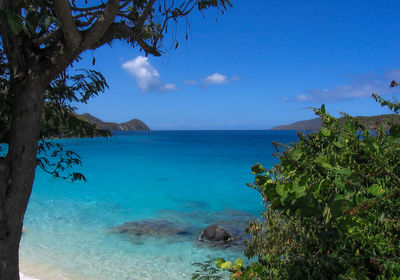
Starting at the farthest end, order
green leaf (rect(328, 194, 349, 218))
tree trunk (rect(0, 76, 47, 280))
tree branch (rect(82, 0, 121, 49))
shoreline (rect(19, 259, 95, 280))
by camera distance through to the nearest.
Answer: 1. shoreline (rect(19, 259, 95, 280))
2. tree branch (rect(82, 0, 121, 49))
3. tree trunk (rect(0, 76, 47, 280))
4. green leaf (rect(328, 194, 349, 218))

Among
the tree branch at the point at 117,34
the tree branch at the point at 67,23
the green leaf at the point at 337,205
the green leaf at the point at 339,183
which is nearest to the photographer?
the green leaf at the point at 337,205

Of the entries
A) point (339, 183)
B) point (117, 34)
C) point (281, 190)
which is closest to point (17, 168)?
point (117, 34)

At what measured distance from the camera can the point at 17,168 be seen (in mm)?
3221

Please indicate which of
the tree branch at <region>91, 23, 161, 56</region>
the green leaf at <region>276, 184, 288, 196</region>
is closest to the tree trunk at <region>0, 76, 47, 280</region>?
the tree branch at <region>91, 23, 161, 56</region>

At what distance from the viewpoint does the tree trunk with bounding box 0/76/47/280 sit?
10.5 feet

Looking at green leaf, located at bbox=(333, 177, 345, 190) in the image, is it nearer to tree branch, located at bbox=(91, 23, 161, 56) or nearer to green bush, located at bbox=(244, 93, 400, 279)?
green bush, located at bbox=(244, 93, 400, 279)

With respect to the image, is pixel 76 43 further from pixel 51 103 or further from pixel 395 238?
pixel 395 238

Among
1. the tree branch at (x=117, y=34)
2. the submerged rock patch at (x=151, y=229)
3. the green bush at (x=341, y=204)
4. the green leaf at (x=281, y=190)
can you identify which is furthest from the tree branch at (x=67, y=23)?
the submerged rock patch at (x=151, y=229)

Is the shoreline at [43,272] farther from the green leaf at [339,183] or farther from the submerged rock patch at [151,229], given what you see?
the green leaf at [339,183]

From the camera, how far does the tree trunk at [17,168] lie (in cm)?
320

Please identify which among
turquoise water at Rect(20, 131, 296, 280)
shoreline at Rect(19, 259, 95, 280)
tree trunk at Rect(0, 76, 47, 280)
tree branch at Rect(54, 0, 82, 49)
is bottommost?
turquoise water at Rect(20, 131, 296, 280)

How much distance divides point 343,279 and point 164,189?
21.7 metres

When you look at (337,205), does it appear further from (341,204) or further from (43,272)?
(43,272)

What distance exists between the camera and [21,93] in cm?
325
